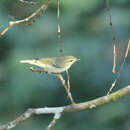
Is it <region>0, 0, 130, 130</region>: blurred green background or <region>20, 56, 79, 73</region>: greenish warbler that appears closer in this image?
<region>20, 56, 79, 73</region>: greenish warbler

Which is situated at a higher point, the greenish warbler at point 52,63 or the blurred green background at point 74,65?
the greenish warbler at point 52,63

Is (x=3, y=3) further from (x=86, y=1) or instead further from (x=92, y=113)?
(x=92, y=113)

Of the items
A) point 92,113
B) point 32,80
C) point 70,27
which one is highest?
point 70,27

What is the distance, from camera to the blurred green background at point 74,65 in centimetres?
625

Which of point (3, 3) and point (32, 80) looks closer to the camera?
point (32, 80)

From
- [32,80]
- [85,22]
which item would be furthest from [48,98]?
[85,22]

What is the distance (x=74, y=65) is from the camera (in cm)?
636

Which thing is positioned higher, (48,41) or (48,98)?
(48,41)

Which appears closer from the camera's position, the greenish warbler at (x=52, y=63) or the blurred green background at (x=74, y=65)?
the greenish warbler at (x=52, y=63)

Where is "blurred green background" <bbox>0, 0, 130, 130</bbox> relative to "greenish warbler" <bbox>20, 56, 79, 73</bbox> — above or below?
below

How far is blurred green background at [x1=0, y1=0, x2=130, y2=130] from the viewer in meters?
6.25

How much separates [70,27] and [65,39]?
24 cm

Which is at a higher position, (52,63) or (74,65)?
(52,63)

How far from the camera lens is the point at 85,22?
674 cm
